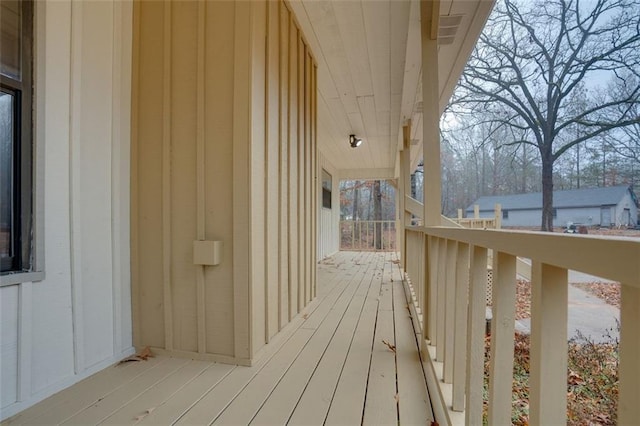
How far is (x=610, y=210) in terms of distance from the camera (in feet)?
1.83

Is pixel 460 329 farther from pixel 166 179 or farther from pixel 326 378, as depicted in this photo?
pixel 166 179

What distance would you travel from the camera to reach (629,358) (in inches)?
14.8

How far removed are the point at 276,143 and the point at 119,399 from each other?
1741 millimetres

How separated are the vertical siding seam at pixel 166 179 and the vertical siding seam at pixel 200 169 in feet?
0.66

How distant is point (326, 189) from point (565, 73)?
271 inches

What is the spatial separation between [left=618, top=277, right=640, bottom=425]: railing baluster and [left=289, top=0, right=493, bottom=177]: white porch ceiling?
2275 mm

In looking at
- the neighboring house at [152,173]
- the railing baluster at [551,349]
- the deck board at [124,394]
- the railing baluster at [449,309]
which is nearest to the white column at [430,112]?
the neighboring house at [152,173]

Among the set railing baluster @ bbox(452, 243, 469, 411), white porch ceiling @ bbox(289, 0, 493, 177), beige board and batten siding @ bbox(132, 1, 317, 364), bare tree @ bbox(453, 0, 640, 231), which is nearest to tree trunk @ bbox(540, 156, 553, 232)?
bare tree @ bbox(453, 0, 640, 231)

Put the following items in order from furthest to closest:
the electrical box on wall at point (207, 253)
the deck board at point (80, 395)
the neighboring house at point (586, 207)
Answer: the electrical box on wall at point (207, 253)
the deck board at point (80, 395)
the neighboring house at point (586, 207)

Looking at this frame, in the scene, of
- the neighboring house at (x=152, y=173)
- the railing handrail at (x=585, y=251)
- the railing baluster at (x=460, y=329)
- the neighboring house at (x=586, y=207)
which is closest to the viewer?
the railing handrail at (x=585, y=251)

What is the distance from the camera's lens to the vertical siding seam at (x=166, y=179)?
1924mm

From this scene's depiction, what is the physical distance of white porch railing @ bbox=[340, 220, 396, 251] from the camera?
973 cm

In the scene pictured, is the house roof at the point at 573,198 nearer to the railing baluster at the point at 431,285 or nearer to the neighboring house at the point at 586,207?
the neighboring house at the point at 586,207

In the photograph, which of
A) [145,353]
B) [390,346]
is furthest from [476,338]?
[145,353]
